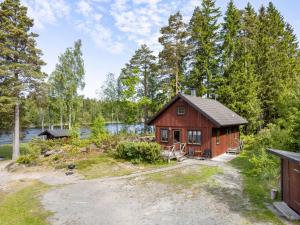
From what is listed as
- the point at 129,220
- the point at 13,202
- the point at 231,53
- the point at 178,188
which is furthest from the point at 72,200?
the point at 231,53

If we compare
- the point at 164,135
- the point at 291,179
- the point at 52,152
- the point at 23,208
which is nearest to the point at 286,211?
the point at 291,179

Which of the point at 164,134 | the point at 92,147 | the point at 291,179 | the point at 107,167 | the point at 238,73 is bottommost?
the point at 107,167

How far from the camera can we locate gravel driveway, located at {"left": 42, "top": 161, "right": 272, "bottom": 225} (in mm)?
9742

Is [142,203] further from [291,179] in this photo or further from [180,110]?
[180,110]

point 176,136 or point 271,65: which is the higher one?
point 271,65

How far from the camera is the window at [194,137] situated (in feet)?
73.6

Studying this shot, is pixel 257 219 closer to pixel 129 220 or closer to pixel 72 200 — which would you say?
pixel 129 220

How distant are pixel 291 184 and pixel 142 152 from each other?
485 inches

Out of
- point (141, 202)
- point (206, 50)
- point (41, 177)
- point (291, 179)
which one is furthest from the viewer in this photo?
point (206, 50)

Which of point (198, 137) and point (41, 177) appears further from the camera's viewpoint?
point (198, 137)

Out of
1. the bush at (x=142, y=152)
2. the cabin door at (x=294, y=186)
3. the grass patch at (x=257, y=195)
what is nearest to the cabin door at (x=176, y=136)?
the bush at (x=142, y=152)

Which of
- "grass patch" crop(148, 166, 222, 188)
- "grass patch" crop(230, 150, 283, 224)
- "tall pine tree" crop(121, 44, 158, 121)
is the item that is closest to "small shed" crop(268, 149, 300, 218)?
"grass patch" crop(230, 150, 283, 224)

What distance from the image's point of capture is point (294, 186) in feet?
31.9

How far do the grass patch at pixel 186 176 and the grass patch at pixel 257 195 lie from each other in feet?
7.09
